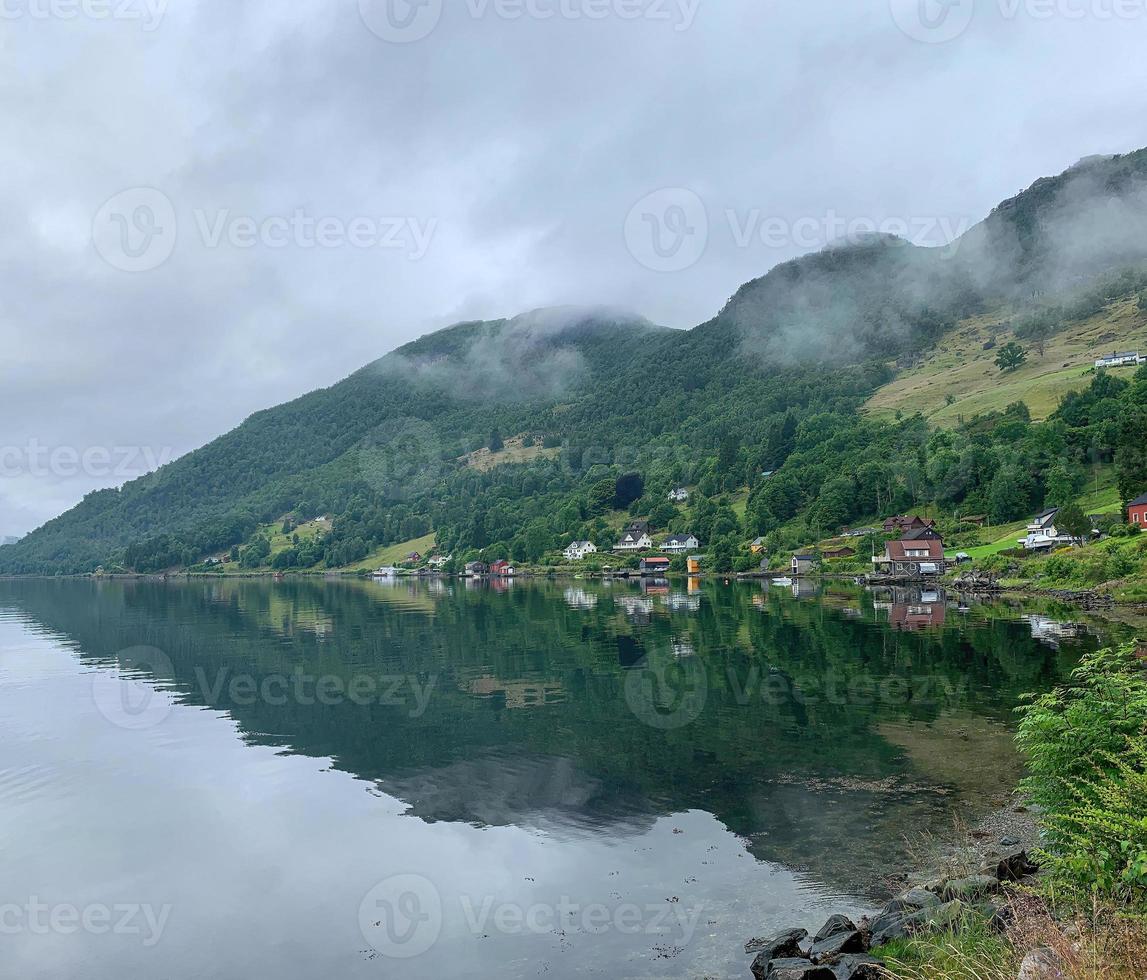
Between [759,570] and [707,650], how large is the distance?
291 ft

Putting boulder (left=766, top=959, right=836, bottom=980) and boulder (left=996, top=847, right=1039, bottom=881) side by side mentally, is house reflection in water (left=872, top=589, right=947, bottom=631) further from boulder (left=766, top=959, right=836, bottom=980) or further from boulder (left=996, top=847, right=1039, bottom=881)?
boulder (left=766, top=959, right=836, bottom=980)

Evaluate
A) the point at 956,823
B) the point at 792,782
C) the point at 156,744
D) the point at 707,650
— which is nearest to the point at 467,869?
the point at 792,782

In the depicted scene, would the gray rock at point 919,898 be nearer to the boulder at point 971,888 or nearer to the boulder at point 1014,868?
the boulder at point 971,888

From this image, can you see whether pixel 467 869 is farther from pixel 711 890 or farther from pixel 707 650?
pixel 707 650

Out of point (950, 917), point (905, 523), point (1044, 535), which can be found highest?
point (950, 917)

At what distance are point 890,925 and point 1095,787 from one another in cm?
571

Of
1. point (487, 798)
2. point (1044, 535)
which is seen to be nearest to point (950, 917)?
point (487, 798)

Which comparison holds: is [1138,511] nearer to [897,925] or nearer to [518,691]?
[518,691]

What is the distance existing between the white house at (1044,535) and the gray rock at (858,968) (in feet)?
302

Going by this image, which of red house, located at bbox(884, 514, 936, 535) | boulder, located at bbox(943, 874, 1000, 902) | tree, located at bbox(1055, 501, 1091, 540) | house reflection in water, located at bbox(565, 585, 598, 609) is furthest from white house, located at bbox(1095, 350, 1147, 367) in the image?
boulder, located at bbox(943, 874, 1000, 902)

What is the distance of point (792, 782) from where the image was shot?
25.1m

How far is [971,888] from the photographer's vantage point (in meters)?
14.9

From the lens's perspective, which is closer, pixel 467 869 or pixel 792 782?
pixel 467 869

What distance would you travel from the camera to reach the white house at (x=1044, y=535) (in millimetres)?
92062
